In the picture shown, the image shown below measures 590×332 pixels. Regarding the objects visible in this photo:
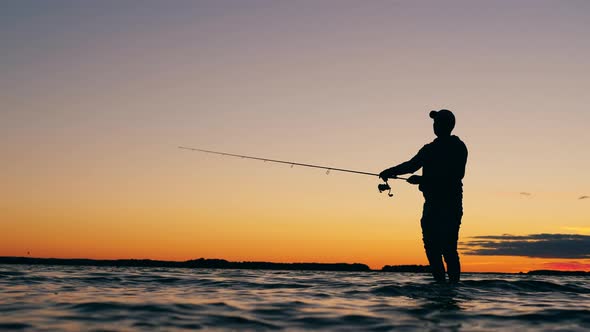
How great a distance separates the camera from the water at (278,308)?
5.58 metres

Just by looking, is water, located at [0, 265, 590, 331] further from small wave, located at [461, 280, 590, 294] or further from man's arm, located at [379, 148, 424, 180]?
man's arm, located at [379, 148, 424, 180]

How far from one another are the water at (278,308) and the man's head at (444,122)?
9.57 feet

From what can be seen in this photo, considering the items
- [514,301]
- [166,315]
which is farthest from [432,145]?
[166,315]

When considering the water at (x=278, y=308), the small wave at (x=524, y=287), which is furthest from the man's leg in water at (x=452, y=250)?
the water at (x=278, y=308)

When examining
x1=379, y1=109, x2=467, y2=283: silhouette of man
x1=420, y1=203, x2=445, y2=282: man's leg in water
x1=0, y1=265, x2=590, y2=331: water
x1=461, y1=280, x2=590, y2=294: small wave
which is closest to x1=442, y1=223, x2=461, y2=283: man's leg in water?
x1=379, y1=109, x2=467, y2=283: silhouette of man

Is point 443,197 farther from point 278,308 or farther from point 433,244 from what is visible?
point 278,308

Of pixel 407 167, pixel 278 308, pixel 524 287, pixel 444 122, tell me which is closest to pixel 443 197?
pixel 407 167

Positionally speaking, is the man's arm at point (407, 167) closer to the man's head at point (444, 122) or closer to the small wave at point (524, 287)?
the man's head at point (444, 122)

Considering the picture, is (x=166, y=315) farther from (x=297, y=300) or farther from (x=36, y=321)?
(x=297, y=300)

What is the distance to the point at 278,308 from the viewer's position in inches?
272

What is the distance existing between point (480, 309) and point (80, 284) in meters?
6.55

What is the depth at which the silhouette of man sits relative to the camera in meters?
11.0

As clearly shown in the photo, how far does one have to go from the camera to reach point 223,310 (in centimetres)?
663

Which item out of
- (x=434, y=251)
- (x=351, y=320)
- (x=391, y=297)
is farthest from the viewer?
(x=434, y=251)
